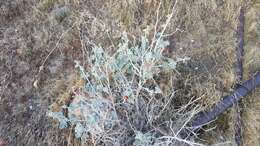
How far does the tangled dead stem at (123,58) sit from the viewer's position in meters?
1.90

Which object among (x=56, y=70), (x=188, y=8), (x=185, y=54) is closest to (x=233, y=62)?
(x=185, y=54)

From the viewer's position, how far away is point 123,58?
197 cm

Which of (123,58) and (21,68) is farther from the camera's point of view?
(21,68)

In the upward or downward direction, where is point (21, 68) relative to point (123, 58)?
downward

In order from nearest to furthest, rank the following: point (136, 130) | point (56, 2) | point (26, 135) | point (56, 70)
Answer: point (136, 130) < point (26, 135) < point (56, 70) < point (56, 2)

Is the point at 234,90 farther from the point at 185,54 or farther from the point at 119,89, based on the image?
the point at 119,89

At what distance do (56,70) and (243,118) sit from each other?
1.08 metres

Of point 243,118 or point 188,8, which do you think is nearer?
point 243,118

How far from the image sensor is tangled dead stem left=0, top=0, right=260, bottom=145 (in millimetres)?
1896

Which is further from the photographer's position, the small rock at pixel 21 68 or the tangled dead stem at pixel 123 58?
the small rock at pixel 21 68

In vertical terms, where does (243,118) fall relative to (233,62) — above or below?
below

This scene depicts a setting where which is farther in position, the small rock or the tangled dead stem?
the small rock

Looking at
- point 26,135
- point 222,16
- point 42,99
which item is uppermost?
point 222,16

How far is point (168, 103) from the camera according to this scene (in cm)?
191
